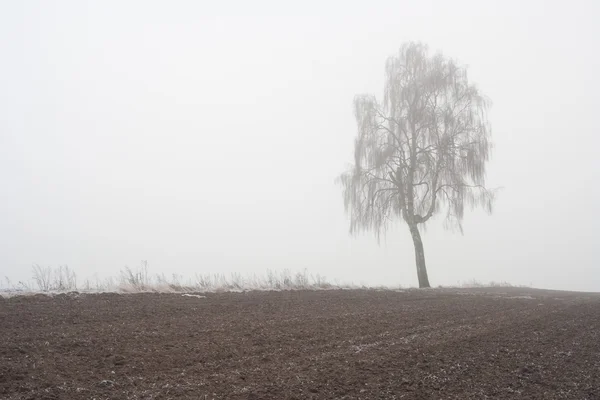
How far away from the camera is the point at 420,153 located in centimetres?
1653

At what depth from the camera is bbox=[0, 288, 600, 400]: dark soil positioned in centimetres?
351

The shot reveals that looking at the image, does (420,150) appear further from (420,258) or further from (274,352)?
(274,352)

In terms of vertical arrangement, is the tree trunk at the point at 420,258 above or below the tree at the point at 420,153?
below

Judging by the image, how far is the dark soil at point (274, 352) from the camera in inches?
138

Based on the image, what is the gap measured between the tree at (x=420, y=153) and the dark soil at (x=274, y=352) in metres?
9.53

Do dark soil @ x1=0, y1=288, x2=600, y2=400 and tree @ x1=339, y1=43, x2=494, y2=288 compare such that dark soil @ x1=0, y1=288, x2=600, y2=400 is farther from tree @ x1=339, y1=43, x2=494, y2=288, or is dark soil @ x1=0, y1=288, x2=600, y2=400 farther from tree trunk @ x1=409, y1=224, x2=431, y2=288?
tree @ x1=339, y1=43, x2=494, y2=288

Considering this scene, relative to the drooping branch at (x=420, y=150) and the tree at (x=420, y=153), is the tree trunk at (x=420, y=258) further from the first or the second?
the drooping branch at (x=420, y=150)

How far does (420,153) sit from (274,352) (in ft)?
44.3

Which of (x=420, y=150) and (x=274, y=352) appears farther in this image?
(x=420, y=150)

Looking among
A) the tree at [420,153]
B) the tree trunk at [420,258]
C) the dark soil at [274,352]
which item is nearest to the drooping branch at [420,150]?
the tree at [420,153]

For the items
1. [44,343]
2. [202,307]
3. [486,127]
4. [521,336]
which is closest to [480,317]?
[521,336]

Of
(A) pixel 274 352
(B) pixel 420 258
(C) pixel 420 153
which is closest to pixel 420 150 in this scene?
(C) pixel 420 153

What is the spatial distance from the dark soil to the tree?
9534mm

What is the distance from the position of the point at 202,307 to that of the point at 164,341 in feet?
6.62
